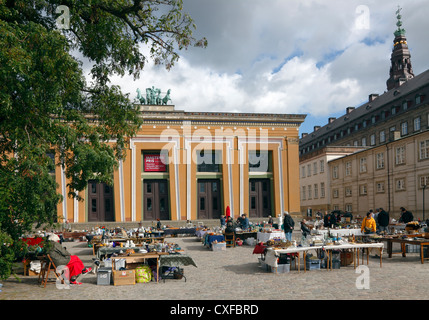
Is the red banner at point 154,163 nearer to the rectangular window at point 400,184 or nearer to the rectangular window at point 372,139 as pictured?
the rectangular window at point 400,184

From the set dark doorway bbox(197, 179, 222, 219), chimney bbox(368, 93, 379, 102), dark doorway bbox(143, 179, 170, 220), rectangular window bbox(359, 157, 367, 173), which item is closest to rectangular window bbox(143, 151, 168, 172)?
dark doorway bbox(143, 179, 170, 220)

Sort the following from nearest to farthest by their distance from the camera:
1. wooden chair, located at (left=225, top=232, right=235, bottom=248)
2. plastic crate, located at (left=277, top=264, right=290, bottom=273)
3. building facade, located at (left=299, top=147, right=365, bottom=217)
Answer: plastic crate, located at (left=277, top=264, right=290, bottom=273) < wooden chair, located at (left=225, top=232, right=235, bottom=248) < building facade, located at (left=299, top=147, right=365, bottom=217)

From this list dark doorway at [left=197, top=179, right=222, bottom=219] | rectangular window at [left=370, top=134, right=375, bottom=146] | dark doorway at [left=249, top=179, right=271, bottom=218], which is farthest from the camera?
rectangular window at [left=370, top=134, right=375, bottom=146]

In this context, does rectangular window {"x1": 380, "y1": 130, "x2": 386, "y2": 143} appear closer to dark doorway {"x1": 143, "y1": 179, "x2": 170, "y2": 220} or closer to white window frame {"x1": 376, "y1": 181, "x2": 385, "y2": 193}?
white window frame {"x1": 376, "y1": 181, "x2": 385, "y2": 193}

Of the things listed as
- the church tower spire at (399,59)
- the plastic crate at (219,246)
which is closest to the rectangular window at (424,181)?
the plastic crate at (219,246)

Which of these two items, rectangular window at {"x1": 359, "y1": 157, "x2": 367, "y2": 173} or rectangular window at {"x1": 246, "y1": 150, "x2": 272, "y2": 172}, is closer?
rectangular window at {"x1": 246, "y1": 150, "x2": 272, "y2": 172}

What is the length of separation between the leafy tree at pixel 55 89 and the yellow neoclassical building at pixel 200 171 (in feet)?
84.1

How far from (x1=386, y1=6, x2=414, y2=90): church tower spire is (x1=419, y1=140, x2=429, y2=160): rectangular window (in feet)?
139

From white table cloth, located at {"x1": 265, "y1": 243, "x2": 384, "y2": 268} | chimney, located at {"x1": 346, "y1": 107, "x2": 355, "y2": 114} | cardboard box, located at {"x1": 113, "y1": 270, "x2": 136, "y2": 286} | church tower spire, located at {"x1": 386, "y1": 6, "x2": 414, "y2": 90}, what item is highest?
church tower spire, located at {"x1": 386, "y1": 6, "x2": 414, "y2": 90}

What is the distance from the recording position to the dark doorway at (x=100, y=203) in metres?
39.1

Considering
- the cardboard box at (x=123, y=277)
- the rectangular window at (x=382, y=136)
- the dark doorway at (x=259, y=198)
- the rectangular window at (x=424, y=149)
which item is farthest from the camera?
the rectangular window at (x=382, y=136)

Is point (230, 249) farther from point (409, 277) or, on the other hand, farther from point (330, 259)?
point (409, 277)

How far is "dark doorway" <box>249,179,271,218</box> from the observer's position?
41562mm
